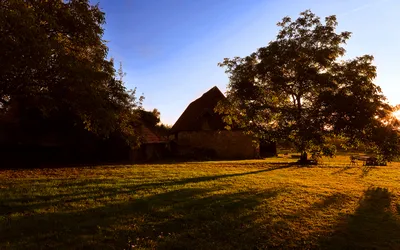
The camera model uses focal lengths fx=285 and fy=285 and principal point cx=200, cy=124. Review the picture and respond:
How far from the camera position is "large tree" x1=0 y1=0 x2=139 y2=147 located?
11.0m

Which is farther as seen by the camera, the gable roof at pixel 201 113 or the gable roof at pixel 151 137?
the gable roof at pixel 201 113

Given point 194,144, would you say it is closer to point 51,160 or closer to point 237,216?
point 51,160

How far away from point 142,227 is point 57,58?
8.96 meters

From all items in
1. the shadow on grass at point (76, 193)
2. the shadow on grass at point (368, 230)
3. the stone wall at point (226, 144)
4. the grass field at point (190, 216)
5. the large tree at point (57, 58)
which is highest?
the large tree at point (57, 58)

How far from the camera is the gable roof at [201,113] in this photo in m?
37.2

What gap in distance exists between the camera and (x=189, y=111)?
41656 mm

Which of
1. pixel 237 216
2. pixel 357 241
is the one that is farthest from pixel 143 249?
pixel 357 241

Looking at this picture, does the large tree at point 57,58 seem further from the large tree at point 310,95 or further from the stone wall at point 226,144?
the stone wall at point 226,144

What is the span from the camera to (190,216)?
349 inches

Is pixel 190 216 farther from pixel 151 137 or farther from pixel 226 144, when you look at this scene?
pixel 226 144

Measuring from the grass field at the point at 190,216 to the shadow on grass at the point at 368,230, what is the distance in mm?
27

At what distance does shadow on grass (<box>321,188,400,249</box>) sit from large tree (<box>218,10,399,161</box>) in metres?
6.93

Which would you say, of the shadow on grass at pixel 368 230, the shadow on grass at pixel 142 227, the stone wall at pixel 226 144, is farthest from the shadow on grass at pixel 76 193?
the stone wall at pixel 226 144

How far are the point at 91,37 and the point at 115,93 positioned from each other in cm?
334
